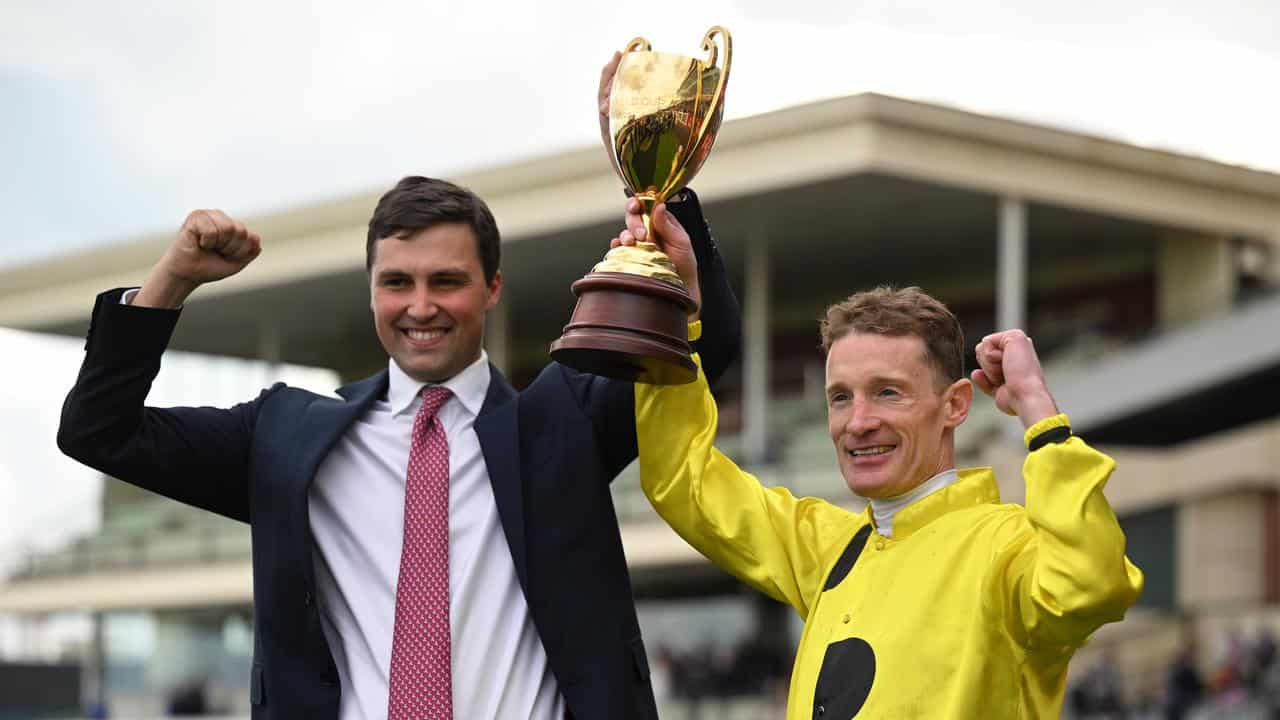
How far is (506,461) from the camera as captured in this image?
3977 millimetres

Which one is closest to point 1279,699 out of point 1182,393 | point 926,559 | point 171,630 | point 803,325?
point 1182,393

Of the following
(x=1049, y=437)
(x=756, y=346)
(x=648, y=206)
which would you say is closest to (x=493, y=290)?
(x=648, y=206)

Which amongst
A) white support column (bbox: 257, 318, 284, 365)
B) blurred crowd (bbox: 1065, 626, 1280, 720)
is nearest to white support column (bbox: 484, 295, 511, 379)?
white support column (bbox: 257, 318, 284, 365)

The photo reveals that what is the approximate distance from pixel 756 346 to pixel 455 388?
23865 millimetres

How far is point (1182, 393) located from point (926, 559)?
2071 centimetres

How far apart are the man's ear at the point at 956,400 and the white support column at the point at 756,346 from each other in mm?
22718

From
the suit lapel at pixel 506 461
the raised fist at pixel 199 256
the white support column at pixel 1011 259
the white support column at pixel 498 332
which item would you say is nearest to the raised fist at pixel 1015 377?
the suit lapel at pixel 506 461

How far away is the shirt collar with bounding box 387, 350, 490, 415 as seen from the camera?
410cm

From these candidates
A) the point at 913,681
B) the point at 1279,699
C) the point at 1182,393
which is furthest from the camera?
the point at 1182,393

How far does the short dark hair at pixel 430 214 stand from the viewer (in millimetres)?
4000

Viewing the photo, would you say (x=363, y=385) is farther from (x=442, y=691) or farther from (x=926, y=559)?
(x=926, y=559)

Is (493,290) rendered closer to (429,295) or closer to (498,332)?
(429,295)

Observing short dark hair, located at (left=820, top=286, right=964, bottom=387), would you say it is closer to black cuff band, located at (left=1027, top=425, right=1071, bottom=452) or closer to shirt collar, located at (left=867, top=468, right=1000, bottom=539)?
shirt collar, located at (left=867, top=468, right=1000, bottom=539)

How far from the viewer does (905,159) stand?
77.6ft
